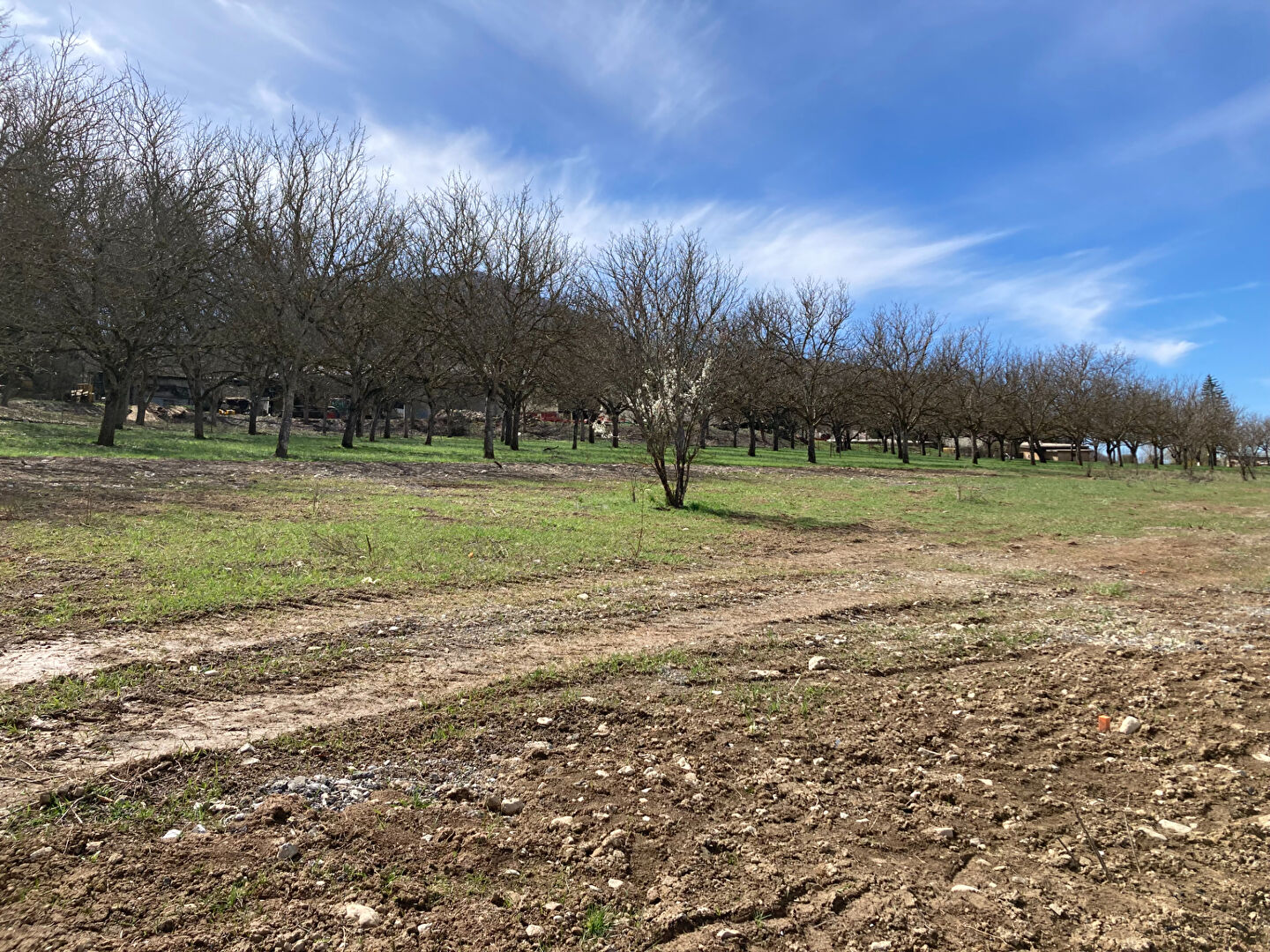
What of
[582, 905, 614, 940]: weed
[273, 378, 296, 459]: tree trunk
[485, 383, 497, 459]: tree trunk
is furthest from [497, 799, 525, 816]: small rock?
[485, 383, 497, 459]: tree trunk

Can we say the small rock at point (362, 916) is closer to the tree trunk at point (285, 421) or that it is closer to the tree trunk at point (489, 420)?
the tree trunk at point (285, 421)

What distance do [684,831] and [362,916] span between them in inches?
51.8

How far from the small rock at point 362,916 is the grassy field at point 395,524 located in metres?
4.28

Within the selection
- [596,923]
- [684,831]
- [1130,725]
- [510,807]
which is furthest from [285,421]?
[1130,725]

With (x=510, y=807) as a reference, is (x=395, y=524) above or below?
above

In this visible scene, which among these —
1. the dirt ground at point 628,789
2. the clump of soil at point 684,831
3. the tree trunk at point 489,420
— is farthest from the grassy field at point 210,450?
the clump of soil at point 684,831

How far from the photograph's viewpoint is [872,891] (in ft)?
8.96

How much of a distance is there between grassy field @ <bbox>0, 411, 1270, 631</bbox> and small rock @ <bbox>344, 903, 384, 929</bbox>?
4284 mm

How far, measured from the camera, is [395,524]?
11.1 meters

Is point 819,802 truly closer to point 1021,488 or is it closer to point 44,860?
point 44,860

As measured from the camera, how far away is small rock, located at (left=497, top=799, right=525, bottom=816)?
3229 millimetres

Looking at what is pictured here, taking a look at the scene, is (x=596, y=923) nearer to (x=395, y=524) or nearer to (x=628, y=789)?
(x=628, y=789)

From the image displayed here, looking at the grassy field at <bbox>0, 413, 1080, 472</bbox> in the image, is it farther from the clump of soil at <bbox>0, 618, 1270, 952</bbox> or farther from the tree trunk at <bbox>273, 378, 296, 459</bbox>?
the clump of soil at <bbox>0, 618, 1270, 952</bbox>

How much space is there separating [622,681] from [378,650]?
74.2 inches
